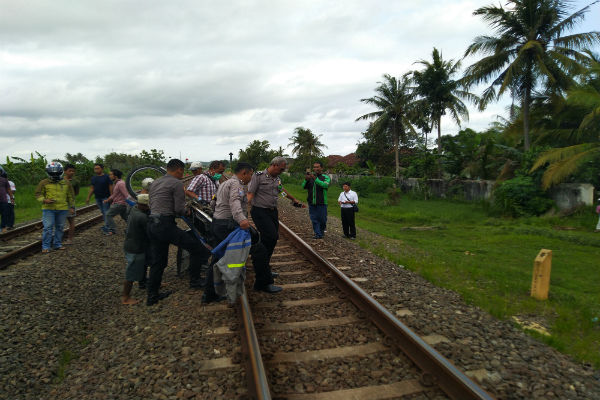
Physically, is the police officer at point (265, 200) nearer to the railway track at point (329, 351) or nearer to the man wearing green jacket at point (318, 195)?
the railway track at point (329, 351)

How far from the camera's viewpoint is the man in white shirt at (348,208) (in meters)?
9.65

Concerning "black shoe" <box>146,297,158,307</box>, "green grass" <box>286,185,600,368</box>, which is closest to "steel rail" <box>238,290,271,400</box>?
"black shoe" <box>146,297,158,307</box>

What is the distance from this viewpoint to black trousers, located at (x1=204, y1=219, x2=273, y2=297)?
4902 mm

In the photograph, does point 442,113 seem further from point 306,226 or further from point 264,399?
point 264,399

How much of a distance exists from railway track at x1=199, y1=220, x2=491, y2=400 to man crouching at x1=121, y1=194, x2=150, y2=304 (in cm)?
131

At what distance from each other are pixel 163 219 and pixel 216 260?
0.89 m

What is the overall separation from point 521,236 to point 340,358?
952 centimetres

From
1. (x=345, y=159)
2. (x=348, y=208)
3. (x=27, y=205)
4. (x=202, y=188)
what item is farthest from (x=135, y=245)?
(x=345, y=159)

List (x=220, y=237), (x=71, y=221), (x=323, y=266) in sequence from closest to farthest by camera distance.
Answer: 1. (x=220, y=237)
2. (x=323, y=266)
3. (x=71, y=221)

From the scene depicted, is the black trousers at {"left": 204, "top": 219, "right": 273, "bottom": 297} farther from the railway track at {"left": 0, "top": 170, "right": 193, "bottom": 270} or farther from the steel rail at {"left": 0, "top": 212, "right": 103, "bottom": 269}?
the steel rail at {"left": 0, "top": 212, "right": 103, "bottom": 269}

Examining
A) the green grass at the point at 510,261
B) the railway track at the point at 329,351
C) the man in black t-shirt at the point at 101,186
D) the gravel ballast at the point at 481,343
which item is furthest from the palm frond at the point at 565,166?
the man in black t-shirt at the point at 101,186

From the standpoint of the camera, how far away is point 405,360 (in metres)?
3.64

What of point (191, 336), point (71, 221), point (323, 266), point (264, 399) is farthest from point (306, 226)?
point (264, 399)

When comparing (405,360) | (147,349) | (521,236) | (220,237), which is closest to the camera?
(405,360)
